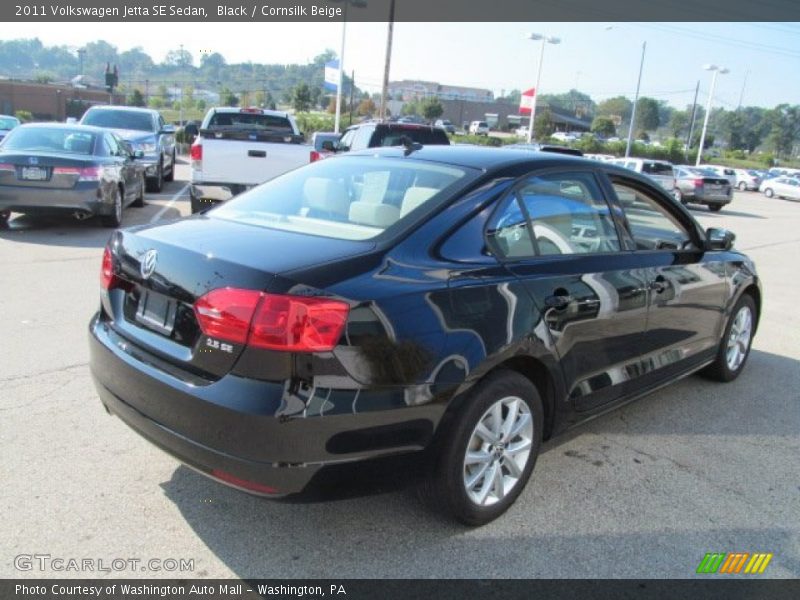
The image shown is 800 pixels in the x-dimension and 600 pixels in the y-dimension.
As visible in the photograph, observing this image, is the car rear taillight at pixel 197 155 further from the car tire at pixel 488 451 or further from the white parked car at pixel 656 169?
the white parked car at pixel 656 169

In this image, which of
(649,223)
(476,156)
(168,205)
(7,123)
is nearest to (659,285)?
(649,223)

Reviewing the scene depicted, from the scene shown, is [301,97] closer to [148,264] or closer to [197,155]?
[197,155]

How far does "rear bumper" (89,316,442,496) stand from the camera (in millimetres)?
2432

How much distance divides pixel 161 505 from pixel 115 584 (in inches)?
21.3

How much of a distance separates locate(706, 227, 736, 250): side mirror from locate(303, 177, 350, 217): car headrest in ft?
8.93

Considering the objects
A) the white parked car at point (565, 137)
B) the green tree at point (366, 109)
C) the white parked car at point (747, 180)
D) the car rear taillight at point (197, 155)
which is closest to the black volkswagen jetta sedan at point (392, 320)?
the car rear taillight at point (197, 155)

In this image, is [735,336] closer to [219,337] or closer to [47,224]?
[219,337]

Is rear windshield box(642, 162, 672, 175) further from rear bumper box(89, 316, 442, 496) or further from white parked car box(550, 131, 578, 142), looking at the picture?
white parked car box(550, 131, 578, 142)

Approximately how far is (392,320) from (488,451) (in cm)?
86

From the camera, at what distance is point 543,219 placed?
3.49 metres

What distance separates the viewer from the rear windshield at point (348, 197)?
3.14 meters

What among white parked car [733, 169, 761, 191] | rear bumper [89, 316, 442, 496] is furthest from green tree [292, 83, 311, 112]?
rear bumper [89, 316, 442, 496]

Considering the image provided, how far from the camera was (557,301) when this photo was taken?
329 centimetres
